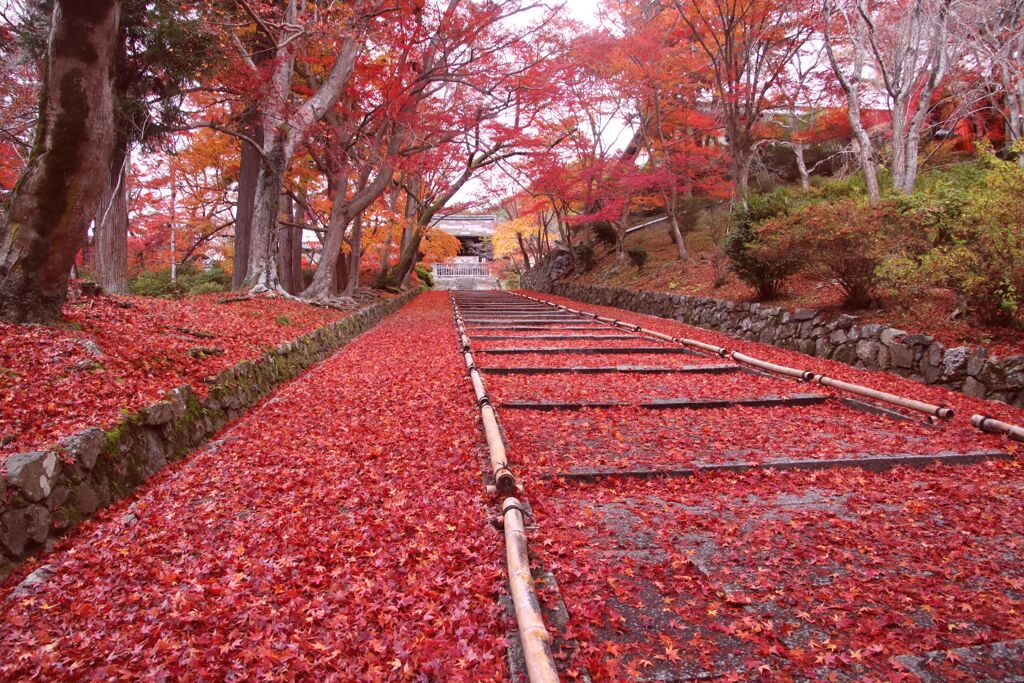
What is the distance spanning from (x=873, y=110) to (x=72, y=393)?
73.5ft

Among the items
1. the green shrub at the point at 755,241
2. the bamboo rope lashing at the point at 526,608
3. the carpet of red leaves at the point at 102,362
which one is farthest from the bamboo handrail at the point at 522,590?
the green shrub at the point at 755,241

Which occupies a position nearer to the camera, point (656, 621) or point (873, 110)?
point (656, 621)

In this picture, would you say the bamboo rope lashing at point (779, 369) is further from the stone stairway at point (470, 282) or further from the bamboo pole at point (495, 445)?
the stone stairway at point (470, 282)

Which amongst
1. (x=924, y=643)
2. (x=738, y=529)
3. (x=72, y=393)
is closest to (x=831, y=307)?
(x=738, y=529)

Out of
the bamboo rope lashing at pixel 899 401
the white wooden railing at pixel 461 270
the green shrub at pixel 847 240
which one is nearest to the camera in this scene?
the bamboo rope lashing at pixel 899 401

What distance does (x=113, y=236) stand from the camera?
900cm

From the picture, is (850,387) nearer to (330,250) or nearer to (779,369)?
(779,369)

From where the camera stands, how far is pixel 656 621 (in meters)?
2.16

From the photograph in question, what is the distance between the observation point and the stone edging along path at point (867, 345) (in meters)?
5.41

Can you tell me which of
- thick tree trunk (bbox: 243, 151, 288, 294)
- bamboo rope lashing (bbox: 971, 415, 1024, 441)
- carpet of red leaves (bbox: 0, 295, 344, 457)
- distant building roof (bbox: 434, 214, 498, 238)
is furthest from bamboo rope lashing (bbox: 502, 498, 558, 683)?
distant building roof (bbox: 434, 214, 498, 238)

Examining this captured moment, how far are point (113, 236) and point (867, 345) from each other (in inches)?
433

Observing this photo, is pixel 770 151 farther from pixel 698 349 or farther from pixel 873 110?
pixel 698 349

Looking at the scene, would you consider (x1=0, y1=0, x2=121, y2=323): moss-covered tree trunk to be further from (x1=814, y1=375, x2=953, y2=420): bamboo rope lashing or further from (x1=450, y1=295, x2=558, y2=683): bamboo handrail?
(x1=814, y1=375, x2=953, y2=420): bamboo rope lashing

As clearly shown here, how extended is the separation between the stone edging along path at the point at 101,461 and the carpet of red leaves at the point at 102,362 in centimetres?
11
